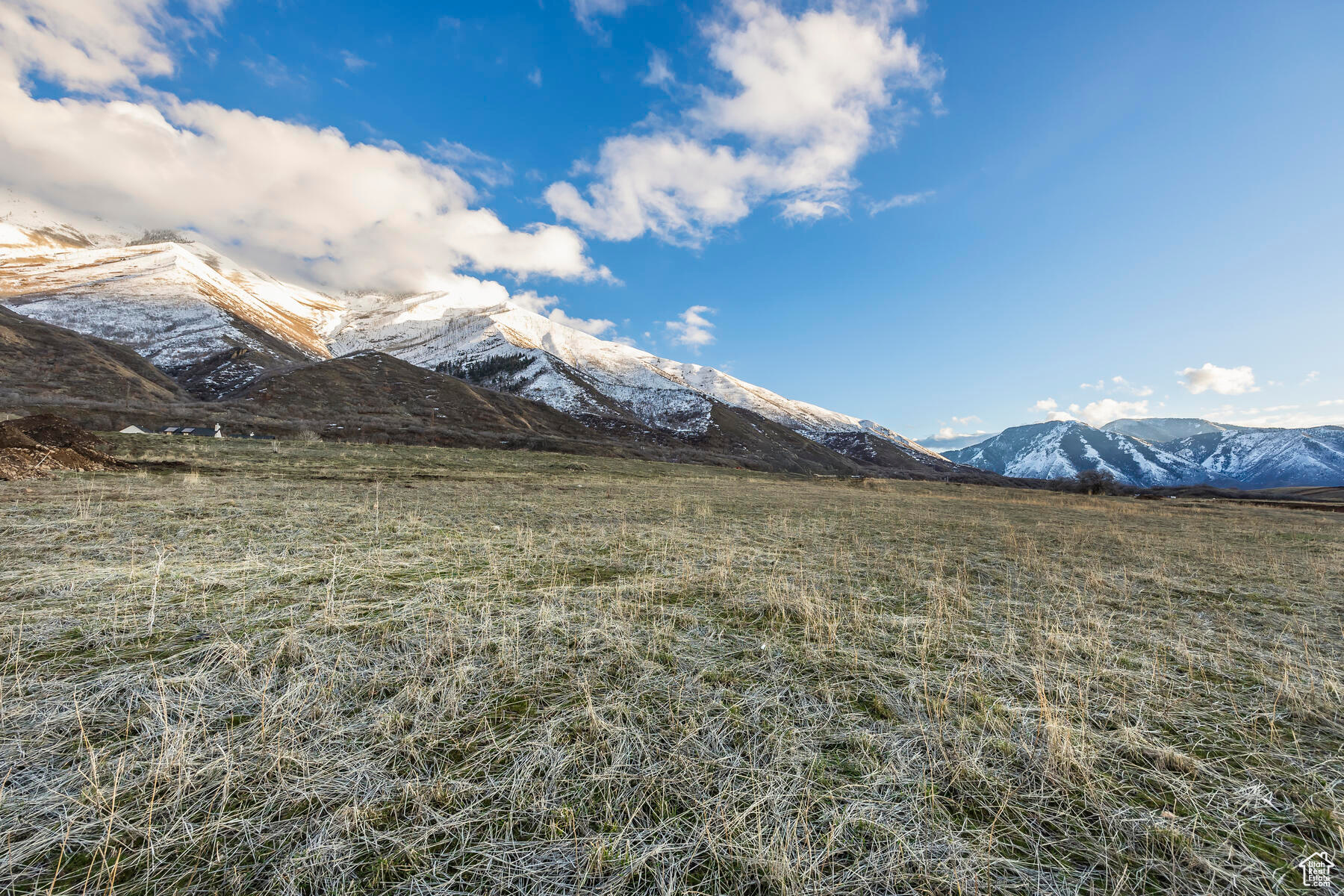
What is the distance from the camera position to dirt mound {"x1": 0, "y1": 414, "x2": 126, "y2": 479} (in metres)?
16.2

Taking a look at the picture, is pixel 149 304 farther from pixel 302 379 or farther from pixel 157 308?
pixel 302 379

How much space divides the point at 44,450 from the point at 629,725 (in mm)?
27622

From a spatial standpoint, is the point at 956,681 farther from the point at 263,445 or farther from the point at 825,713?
the point at 263,445

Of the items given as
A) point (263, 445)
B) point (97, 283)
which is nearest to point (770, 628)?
point (263, 445)

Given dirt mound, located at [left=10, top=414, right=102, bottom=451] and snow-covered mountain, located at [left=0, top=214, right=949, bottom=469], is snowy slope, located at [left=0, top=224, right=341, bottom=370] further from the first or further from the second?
dirt mound, located at [left=10, top=414, right=102, bottom=451]

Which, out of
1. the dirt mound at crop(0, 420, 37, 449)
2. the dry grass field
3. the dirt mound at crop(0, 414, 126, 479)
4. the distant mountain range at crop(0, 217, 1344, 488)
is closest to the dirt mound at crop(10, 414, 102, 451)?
the dirt mound at crop(0, 414, 126, 479)

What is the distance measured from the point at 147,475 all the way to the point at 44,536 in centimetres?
1202

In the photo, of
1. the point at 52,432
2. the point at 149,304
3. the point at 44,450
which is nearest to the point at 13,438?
the point at 44,450

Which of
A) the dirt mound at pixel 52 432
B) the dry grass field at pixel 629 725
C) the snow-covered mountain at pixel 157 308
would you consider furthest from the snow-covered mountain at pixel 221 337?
the dry grass field at pixel 629 725

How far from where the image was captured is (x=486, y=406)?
100938 millimetres

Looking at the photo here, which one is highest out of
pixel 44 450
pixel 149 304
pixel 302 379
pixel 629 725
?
pixel 149 304

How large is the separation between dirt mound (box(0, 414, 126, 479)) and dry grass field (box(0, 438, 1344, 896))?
10540mm

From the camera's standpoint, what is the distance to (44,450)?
58.9 ft

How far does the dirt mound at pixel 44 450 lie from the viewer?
1620cm
